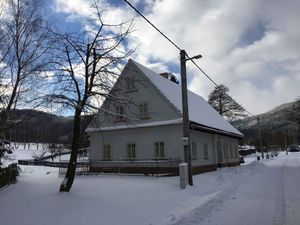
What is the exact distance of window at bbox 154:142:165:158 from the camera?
23.3 meters

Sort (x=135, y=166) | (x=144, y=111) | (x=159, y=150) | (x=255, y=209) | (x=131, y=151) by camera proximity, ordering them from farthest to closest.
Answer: (x=131, y=151) → (x=144, y=111) → (x=135, y=166) → (x=159, y=150) → (x=255, y=209)

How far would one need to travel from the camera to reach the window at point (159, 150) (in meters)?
23.3

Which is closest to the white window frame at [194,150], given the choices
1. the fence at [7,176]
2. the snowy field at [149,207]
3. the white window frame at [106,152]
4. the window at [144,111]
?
the window at [144,111]

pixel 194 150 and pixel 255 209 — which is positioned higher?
pixel 194 150

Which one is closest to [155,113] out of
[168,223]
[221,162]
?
[221,162]

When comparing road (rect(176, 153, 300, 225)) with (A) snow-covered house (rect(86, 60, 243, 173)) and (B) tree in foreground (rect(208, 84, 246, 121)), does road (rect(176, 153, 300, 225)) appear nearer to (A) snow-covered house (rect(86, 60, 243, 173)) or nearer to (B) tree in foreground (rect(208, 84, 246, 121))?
(A) snow-covered house (rect(86, 60, 243, 173))

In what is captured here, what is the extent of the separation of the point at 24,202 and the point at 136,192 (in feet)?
14.8

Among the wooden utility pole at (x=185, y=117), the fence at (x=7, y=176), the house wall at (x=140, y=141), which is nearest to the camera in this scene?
the fence at (x=7, y=176)

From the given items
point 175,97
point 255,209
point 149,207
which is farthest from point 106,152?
point 255,209

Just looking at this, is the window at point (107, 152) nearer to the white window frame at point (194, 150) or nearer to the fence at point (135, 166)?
the fence at point (135, 166)

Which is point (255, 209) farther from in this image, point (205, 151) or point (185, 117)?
point (205, 151)

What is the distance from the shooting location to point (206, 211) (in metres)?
9.43

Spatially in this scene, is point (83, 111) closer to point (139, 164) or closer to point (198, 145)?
point (139, 164)

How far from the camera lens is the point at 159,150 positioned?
23469mm
